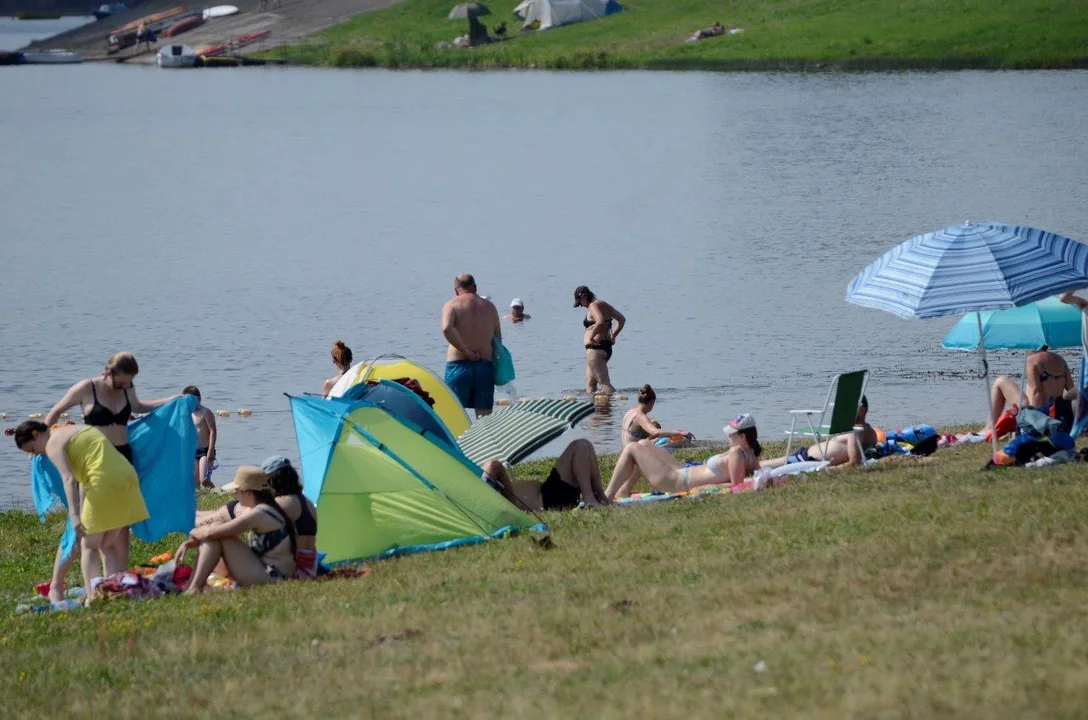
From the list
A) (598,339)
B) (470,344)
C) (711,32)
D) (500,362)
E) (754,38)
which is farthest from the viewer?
(711,32)

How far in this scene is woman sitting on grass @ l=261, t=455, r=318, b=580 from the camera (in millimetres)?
10367

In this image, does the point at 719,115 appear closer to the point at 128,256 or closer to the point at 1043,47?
the point at 1043,47

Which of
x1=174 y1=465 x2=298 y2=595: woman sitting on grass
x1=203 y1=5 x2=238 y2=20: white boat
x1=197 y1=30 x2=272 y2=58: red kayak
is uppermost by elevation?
x1=203 y1=5 x2=238 y2=20: white boat

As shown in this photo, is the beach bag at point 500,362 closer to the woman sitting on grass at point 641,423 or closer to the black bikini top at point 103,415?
the woman sitting on grass at point 641,423

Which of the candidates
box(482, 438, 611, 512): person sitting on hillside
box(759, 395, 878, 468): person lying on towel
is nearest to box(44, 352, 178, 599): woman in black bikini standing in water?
box(482, 438, 611, 512): person sitting on hillside

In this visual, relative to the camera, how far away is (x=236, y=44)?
11800cm

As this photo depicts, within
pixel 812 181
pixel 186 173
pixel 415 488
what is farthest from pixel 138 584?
pixel 186 173

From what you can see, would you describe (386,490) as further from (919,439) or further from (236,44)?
(236,44)

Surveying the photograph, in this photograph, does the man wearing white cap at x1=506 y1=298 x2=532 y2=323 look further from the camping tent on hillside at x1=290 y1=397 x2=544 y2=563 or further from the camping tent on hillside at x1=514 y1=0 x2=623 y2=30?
the camping tent on hillside at x1=514 y1=0 x2=623 y2=30

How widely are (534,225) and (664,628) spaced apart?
34607 mm

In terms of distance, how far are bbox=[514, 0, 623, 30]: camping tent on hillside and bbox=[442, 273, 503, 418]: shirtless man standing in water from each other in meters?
90.9

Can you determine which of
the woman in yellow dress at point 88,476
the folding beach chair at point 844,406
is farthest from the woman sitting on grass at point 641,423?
the woman in yellow dress at point 88,476

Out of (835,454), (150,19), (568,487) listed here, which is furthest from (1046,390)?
(150,19)

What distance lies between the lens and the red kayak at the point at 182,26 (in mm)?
125500
